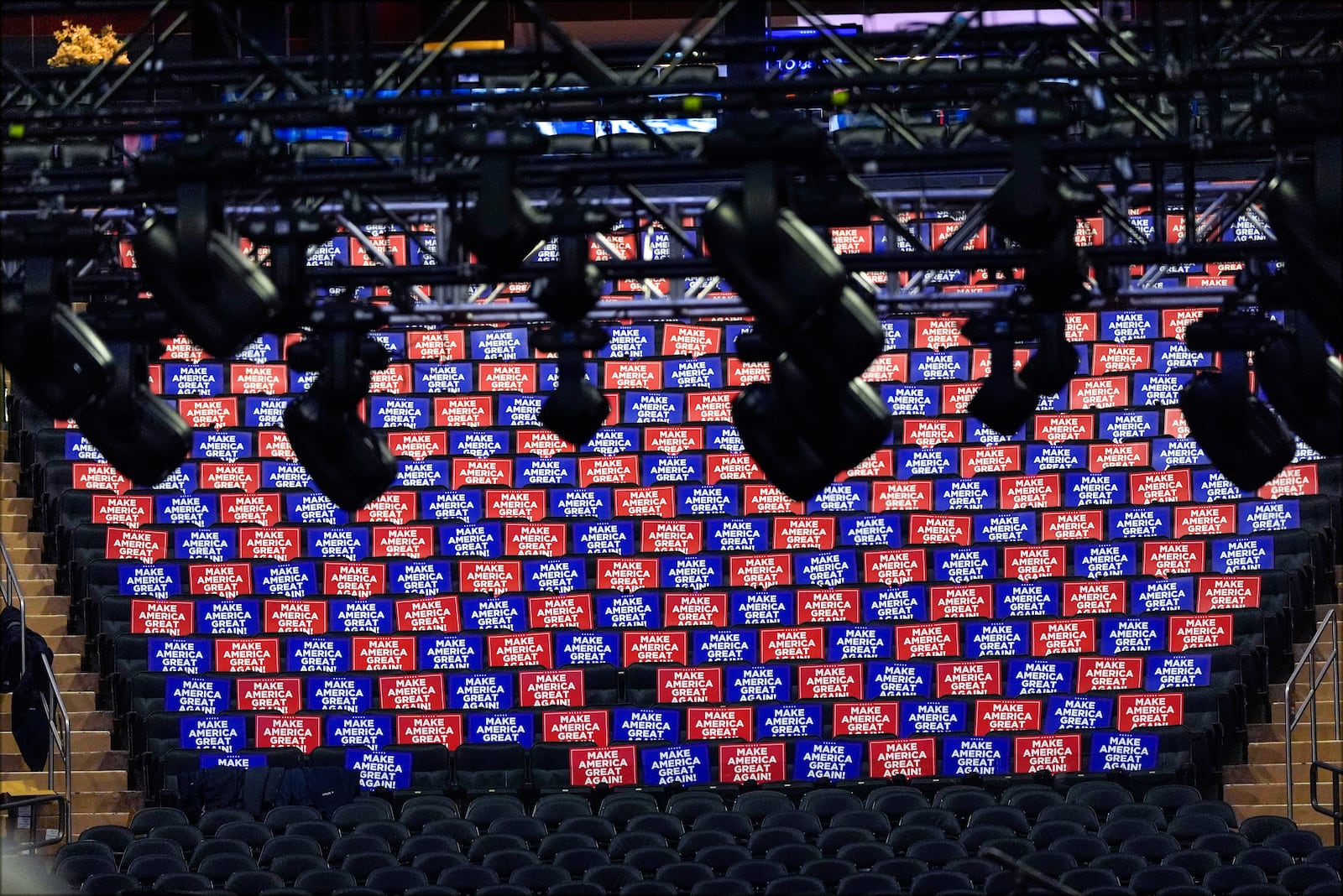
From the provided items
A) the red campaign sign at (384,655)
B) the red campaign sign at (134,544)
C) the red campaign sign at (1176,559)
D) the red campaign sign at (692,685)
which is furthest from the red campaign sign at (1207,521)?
the red campaign sign at (134,544)

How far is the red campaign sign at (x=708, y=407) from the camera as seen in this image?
45.8 feet

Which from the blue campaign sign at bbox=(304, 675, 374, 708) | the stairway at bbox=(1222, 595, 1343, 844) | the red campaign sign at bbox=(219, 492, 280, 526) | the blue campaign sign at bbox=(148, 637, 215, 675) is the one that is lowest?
the stairway at bbox=(1222, 595, 1343, 844)

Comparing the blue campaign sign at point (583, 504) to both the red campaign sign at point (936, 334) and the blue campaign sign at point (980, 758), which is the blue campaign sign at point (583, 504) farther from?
the blue campaign sign at point (980, 758)

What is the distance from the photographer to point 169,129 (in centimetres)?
912

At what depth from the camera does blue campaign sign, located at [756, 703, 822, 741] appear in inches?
535

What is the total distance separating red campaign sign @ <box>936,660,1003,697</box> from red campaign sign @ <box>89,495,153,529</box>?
587 cm

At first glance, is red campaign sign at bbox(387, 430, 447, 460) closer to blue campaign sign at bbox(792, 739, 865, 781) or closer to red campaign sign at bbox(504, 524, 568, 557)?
red campaign sign at bbox(504, 524, 568, 557)

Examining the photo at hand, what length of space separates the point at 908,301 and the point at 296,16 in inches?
172

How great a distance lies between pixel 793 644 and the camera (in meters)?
13.7

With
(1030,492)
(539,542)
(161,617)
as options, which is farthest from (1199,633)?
(161,617)

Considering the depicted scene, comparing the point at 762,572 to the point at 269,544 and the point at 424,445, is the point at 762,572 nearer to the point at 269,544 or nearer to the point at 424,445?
the point at 424,445

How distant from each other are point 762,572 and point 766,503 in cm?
51

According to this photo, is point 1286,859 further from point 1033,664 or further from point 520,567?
point 520,567

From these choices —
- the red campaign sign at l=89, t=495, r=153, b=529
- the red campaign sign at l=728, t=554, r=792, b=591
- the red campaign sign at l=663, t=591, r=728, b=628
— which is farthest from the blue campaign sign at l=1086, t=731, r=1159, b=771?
the red campaign sign at l=89, t=495, r=153, b=529
